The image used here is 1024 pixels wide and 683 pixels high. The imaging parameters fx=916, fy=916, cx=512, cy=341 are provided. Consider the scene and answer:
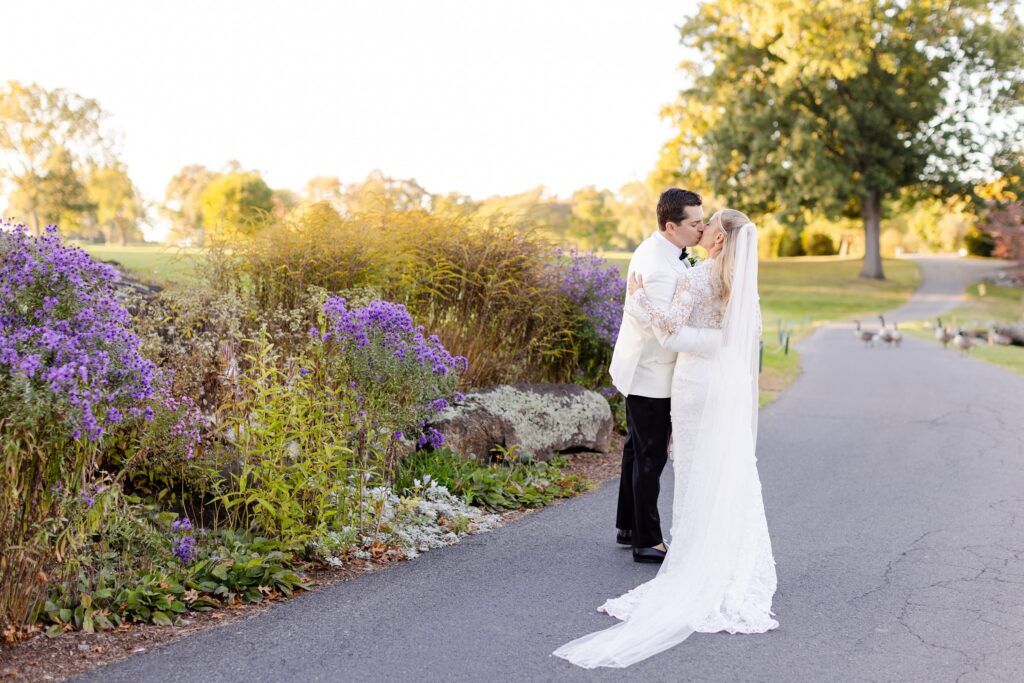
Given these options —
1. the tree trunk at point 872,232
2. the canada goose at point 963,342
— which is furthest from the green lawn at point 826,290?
the canada goose at point 963,342

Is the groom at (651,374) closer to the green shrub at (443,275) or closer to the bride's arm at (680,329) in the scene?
the bride's arm at (680,329)

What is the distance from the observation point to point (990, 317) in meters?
36.6

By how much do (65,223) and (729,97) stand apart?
51.7 metres

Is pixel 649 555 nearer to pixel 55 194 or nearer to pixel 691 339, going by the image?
pixel 691 339

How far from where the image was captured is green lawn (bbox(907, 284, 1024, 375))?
65.3 feet

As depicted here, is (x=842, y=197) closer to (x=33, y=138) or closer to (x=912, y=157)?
(x=912, y=157)

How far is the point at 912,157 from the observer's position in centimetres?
4516

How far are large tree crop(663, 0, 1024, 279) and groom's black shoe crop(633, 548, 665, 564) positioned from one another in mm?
39719

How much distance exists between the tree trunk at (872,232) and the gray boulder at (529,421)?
137 ft

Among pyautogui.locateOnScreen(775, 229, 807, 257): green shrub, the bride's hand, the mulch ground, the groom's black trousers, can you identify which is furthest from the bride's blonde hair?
pyautogui.locateOnScreen(775, 229, 807, 257): green shrub

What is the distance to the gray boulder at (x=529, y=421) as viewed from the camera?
24.7 ft

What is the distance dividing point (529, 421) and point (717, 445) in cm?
284

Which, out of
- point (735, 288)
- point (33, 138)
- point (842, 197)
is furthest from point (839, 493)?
point (33, 138)

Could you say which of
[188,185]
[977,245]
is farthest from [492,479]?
[188,185]
